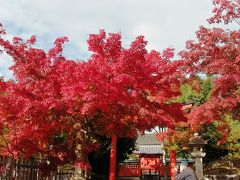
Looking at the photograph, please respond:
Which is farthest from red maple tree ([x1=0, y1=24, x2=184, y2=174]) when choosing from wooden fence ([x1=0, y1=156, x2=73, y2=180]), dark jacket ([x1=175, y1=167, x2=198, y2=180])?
dark jacket ([x1=175, y1=167, x2=198, y2=180])

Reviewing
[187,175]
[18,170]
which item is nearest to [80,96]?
[18,170]

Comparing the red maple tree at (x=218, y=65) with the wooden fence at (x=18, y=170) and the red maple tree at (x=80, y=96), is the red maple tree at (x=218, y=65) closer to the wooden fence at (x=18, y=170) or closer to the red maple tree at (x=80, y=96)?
the red maple tree at (x=80, y=96)

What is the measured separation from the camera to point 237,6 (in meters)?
13.0

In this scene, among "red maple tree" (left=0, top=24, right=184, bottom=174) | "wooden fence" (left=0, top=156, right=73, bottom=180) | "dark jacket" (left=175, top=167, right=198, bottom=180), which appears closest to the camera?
"dark jacket" (left=175, top=167, right=198, bottom=180)

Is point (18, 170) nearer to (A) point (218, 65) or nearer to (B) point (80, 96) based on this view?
(B) point (80, 96)

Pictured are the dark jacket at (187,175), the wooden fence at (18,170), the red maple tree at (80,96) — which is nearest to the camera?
the dark jacket at (187,175)

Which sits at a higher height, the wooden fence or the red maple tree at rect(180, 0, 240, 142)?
the red maple tree at rect(180, 0, 240, 142)

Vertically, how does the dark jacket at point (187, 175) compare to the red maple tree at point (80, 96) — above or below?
below

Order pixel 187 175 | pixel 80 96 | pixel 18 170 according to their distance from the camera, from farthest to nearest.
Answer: pixel 80 96
pixel 18 170
pixel 187 175

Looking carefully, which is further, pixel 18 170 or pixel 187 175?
pixel 18 170

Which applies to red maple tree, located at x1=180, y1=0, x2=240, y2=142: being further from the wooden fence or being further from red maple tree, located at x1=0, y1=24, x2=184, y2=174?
the wooden fence

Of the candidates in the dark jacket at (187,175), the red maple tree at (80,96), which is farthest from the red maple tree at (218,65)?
the dark jacket at (187,175)

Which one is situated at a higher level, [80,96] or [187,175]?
[80,96]

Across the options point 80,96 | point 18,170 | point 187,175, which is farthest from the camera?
point 80,96
